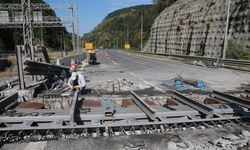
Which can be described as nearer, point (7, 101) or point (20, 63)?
point (7, 101)

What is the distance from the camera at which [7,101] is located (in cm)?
789

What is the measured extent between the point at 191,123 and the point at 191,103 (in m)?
1.64

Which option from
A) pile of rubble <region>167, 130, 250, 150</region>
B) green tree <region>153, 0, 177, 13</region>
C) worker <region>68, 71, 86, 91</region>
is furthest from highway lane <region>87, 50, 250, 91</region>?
green tree <region>153, 0, 177, 13</region>

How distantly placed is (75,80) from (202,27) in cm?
3336

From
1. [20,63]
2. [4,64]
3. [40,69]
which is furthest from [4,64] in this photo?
[20,63]

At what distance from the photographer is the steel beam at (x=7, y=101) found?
7504mm

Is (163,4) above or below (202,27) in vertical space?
above

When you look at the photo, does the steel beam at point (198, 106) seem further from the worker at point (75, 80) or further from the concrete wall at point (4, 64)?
the concrete wall at point (4, 64)

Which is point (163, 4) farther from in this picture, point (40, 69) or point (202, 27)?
point (40, 69)

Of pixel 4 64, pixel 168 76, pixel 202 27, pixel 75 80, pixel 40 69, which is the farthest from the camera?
pixel 202 27

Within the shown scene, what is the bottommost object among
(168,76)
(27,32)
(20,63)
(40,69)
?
(168,76)

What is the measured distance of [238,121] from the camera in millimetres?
6516

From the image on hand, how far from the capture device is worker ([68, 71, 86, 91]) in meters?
9.98

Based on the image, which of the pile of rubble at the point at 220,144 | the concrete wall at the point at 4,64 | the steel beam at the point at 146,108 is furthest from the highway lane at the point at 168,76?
the concrete wall at the point at 4,64
